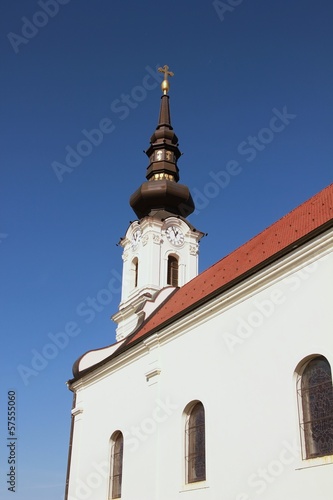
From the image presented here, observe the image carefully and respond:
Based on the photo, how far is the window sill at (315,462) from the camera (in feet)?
28.8

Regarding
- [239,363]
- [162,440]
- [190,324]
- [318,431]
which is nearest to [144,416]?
[162,440]

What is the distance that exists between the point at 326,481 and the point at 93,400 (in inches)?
389

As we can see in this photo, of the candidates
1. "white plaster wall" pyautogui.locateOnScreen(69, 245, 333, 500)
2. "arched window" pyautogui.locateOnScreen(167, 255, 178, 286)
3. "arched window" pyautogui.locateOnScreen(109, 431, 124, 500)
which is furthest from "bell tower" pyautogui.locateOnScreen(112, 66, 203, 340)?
"white plaster wall" pyautogui.locateOnScreen(69, 245, 333, 500)

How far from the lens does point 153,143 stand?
90.8 ft

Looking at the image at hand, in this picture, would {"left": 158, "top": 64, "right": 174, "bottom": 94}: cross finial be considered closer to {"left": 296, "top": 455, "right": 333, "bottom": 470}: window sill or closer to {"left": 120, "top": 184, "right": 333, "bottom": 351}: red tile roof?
{"left": 120, "top": 184, "right": 333, "bottom": 351}: red tile roof

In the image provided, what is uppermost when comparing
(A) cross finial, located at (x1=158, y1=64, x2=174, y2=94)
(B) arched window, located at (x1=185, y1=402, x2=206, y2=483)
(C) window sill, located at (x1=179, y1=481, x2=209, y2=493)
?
(A) cross finial, located at (x1=158, y1=64, x2=174, y2=94)

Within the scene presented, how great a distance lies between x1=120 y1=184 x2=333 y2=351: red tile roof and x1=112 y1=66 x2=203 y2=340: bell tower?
4.71m

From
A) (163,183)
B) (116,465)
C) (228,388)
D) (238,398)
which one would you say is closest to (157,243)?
(163,183)

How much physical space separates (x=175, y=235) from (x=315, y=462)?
1587cm

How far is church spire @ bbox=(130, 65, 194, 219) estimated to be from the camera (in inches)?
976

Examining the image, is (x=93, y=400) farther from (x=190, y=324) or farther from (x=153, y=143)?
(x=153, y=143)

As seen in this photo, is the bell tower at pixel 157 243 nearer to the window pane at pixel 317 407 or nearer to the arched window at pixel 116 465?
the arched window at pixel 116 465

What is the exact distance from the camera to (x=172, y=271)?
934 inches

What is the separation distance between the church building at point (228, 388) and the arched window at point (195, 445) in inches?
0.9
